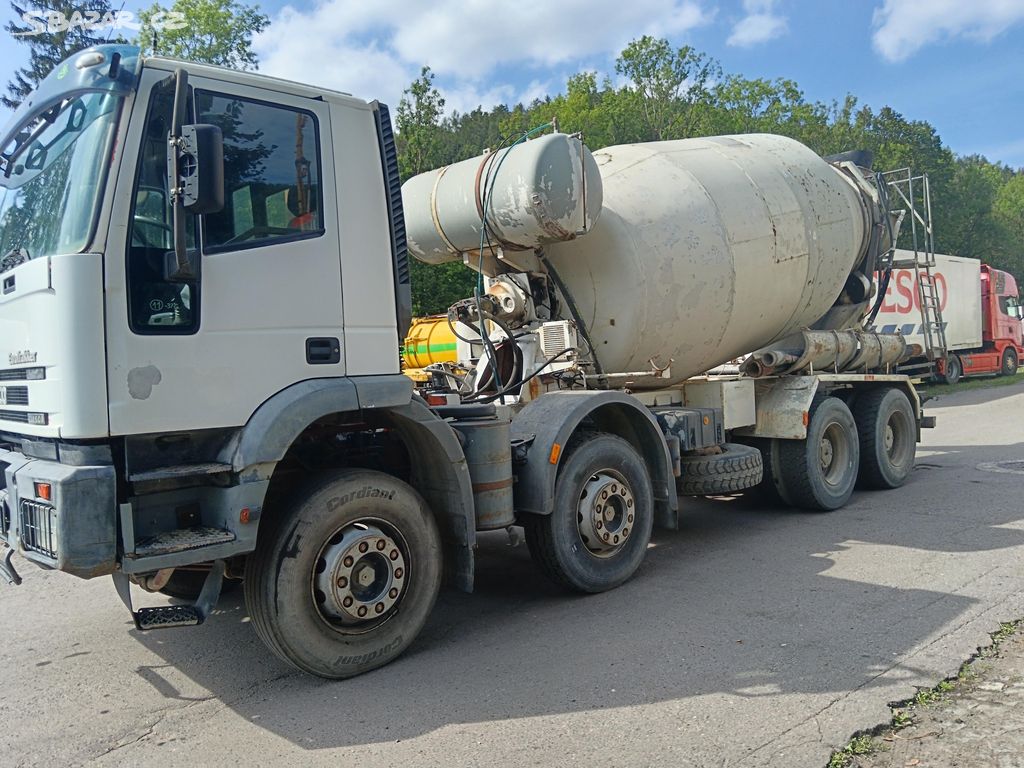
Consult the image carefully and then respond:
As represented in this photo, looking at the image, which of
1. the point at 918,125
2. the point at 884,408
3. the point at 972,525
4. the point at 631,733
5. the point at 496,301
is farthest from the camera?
the point at 918,125

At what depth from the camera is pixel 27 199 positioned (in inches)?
171

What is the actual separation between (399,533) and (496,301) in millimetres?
2769

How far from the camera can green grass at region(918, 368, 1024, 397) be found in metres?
22.8

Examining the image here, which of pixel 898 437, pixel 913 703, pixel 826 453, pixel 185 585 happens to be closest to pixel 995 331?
pixel 898 437

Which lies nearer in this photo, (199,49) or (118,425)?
(118,425)

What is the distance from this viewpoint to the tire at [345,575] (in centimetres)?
418

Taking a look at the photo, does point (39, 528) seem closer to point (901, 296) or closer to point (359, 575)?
point (359, 575)

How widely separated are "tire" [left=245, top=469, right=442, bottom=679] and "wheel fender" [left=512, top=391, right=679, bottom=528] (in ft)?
3.07

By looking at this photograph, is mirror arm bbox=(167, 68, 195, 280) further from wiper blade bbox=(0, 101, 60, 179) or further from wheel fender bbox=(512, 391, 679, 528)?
wheel fender bbox=(512, 391, 679, 528)

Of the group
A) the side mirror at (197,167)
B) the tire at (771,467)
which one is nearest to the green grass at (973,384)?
the tire at (771,467)

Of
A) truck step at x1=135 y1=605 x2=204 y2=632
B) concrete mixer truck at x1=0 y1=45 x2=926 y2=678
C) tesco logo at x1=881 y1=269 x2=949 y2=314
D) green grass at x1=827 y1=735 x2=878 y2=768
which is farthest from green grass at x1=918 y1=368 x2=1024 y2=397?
truck step at x1=135 y1=605 x2=204 y2=632

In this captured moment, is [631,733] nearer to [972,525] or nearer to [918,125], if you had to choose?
[972,525]

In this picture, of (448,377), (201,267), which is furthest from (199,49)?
(201,267)

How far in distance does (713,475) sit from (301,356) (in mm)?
4043
